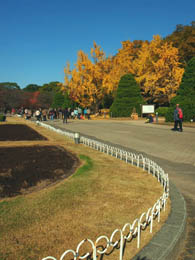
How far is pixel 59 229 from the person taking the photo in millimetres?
3447

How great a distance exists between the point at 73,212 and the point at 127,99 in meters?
35.7

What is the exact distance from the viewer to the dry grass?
307 centimetres

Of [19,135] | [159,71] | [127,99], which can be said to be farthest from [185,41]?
[19,135]

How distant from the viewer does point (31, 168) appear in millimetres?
7102

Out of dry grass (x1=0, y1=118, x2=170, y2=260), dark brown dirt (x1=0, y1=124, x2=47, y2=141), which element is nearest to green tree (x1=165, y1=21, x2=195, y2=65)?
dark brown dirt (x1=0, y1=124, x2=47, y2=141)

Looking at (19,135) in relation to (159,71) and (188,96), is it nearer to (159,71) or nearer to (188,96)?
(188,96)

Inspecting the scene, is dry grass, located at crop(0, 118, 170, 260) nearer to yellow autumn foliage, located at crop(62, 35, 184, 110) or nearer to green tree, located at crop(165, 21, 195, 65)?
yellow autumn foliage, located at crop(62, 35, 184, 110)

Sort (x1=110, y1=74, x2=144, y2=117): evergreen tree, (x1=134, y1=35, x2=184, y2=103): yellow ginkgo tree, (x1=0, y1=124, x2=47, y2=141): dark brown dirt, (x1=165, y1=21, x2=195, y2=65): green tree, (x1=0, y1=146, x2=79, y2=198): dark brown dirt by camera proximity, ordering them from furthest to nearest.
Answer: (x1=165, y1=21, x2=195, y2=65): green tree → (x1=134, y1=35, x2=184, y2=103): yellow ginkgo tree → (x1=110, y1=74, x2=144, y2=117): evergreen tree → (x1=0, y1=124, x2=47, y2=141): dark brown dirt → (x1=0, y1=146, x2=79, y2=198): dark brown dirt

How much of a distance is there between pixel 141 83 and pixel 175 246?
150 ft

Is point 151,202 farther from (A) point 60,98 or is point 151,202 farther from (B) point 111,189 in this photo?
(A) point 60,98

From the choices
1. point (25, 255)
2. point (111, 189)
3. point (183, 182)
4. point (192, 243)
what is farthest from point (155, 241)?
point (183, 182)

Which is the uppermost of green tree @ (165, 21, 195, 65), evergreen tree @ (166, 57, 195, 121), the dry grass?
green tree @ (165, 21, 195, 65)

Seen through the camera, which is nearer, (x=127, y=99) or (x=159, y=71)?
(x=127, y=99)

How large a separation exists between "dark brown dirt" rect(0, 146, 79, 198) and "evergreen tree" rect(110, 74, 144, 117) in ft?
96.9
